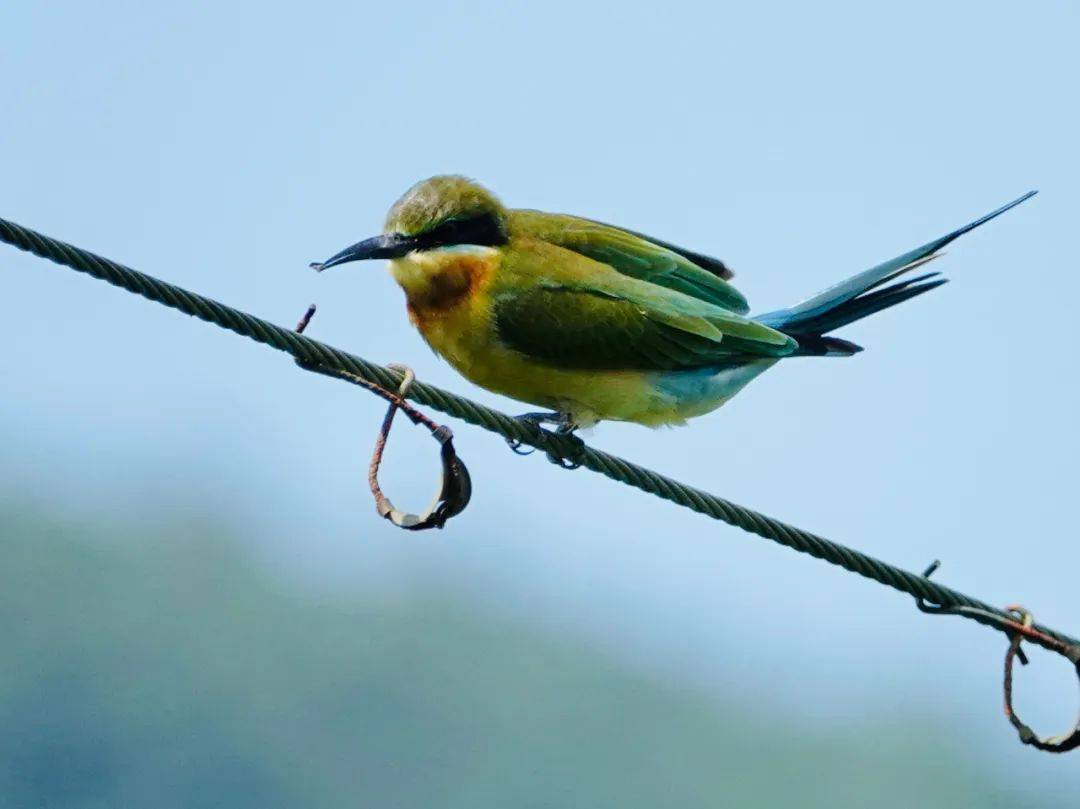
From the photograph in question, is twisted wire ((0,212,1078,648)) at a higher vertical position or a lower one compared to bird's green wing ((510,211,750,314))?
lower

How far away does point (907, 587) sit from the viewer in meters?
4.00

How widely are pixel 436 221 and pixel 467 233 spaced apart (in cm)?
10

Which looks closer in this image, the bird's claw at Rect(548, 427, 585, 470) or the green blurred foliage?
the bird's claw at Rect(548, 427, 585, 470)

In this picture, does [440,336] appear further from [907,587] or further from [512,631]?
[512,631]

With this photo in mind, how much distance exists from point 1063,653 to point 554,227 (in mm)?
1927

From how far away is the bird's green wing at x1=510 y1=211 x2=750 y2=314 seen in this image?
5.41 metres

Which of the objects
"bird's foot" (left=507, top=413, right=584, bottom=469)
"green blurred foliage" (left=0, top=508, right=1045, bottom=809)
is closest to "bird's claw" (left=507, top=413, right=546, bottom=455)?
"bird's foot" (left=507, top=413, right=584, bottom=469)

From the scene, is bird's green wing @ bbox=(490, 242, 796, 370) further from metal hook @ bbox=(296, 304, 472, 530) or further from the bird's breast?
metal hook @ bbox=(296, 304, 472, 530)

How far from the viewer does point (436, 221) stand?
503 cm

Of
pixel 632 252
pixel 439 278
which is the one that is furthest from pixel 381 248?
pixel 632 252

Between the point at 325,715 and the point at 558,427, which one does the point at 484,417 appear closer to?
the point at 558,427

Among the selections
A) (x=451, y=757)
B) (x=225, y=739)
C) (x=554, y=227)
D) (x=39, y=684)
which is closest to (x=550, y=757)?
(x=451, y=757)

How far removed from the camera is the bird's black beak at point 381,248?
4.82 m

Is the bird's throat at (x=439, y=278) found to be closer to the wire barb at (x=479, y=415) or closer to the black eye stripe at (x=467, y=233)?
the black eye stripe at (x=467, y=233)
